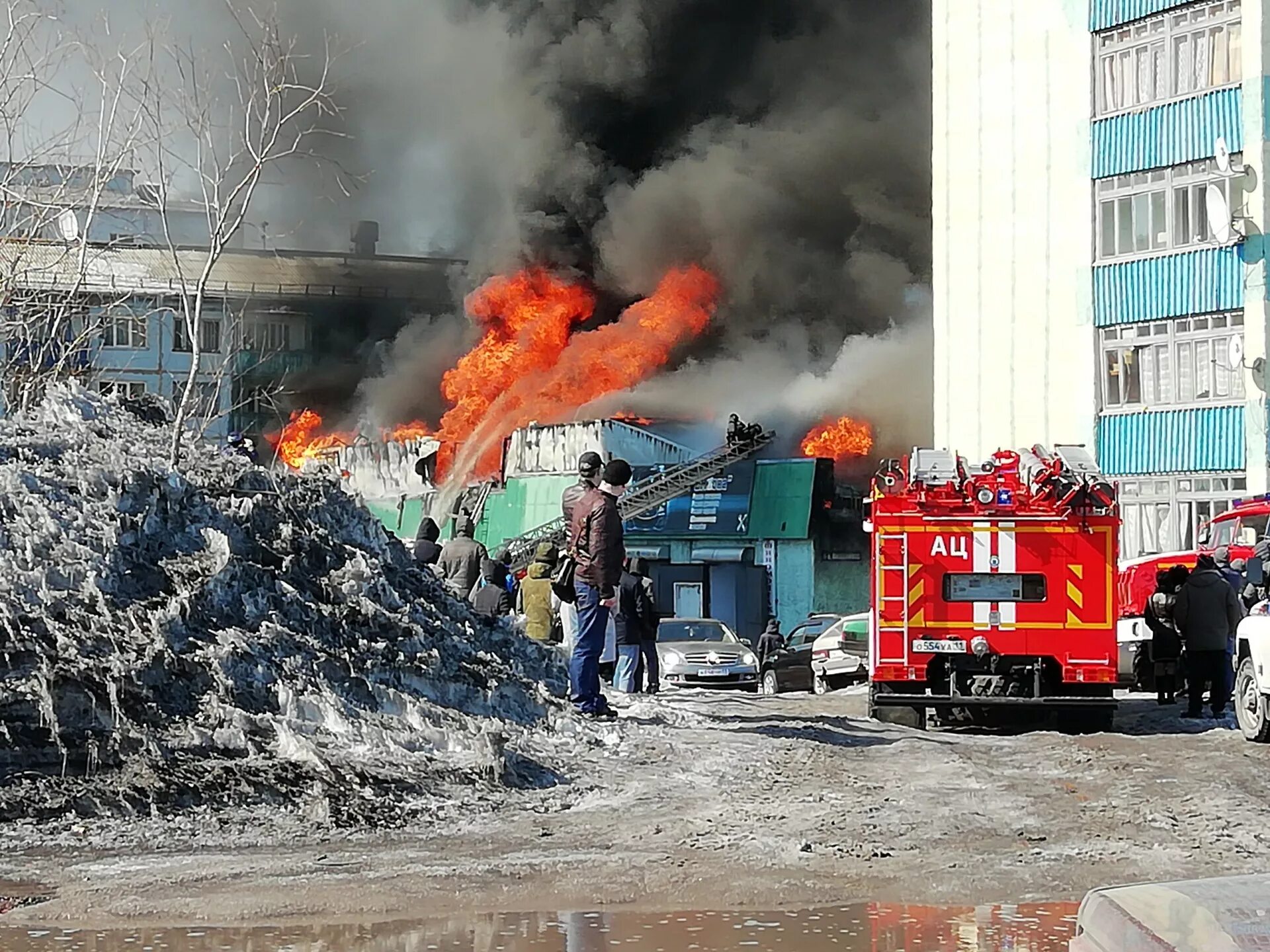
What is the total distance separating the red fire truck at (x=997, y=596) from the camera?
575 inches

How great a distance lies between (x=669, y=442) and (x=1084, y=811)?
37728 mm

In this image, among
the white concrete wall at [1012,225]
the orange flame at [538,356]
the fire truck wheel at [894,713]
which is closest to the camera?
the fire truck wheel at [894,713]

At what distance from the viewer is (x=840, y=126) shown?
52.5 meters

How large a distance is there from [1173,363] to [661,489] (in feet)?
54.0

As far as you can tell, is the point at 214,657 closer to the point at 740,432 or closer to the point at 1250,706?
the point at 1250,706

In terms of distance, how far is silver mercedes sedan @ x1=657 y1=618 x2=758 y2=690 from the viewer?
86.7 feet

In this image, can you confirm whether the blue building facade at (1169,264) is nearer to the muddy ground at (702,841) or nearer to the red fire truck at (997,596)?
the red fire truck at (997,596)

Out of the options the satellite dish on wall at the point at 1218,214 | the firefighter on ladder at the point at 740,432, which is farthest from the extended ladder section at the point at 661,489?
the satellite dish on wall at the point at 1218,214

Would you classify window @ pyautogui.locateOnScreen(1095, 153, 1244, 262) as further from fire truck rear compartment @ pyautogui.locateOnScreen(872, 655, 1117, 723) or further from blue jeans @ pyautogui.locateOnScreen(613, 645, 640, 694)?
fire truck rear compartment @ pyautogui.locateOnScreen(872, 655, 1117, 723)

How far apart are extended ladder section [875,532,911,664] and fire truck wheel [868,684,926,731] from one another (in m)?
0.29

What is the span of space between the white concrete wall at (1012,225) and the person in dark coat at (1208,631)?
1668cm

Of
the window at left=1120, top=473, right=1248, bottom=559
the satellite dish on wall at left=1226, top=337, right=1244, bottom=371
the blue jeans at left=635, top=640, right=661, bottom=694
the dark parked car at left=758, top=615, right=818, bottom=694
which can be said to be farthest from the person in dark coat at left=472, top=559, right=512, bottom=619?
the satellite dish on wall at left=1226, top=337, right=1244, bottom=371

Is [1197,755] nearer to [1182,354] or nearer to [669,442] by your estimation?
[1182,354]

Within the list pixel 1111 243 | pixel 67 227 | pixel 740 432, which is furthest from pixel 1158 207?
pixel 67 227
